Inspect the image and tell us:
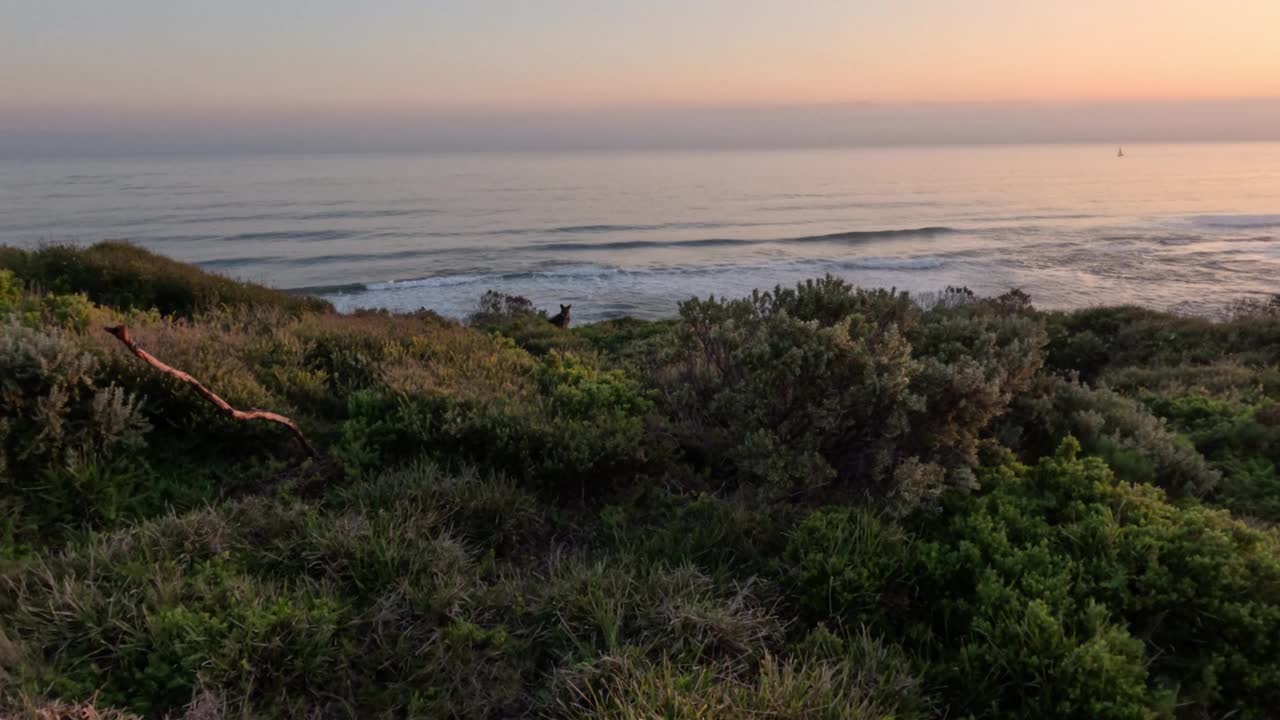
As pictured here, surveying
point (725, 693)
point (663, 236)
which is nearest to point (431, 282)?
point (663, 236)

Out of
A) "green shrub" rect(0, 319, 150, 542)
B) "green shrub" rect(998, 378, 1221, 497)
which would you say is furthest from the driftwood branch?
"green shrub" rect(998, 378, 1221, 497)

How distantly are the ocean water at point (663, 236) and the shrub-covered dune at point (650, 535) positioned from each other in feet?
56.9

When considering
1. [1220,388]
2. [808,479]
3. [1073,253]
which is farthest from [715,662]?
[1073,253]

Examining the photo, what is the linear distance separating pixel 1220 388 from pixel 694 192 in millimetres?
57627

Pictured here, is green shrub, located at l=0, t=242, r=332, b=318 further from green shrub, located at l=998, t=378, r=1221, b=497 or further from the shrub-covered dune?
green shrub, located at l=998, t=378, r=1221, b=497

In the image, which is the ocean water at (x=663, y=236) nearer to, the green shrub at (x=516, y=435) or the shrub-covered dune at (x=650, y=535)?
the green shrub at (x=516, y=435)

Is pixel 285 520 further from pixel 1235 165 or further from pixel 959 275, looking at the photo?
pixel 1235 165

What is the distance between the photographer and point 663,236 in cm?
3981

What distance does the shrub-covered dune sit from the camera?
288cm

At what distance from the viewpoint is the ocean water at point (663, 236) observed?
2672 centimetres

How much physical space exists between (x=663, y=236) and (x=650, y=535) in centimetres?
3659

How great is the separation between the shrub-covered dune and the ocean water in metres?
17.3

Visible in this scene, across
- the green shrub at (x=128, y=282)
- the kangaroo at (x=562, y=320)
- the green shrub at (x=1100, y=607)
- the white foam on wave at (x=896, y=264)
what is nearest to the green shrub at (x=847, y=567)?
the green shrub at (x=1100, y=607)

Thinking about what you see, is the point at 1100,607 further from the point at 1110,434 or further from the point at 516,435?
the point at 516,435
